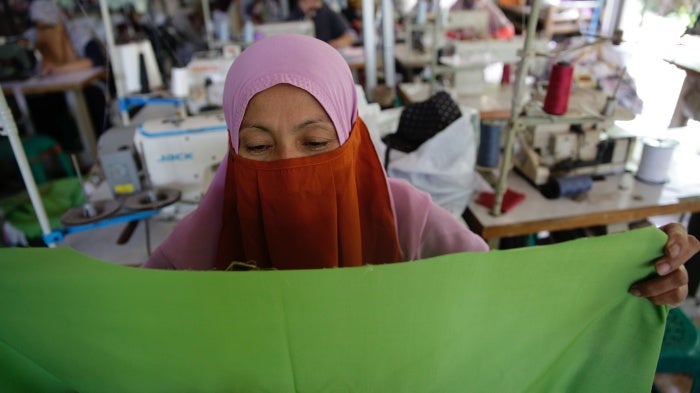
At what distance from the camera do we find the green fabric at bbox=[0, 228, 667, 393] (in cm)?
70

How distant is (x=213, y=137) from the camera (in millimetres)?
2123

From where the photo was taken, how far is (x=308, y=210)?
1157mm

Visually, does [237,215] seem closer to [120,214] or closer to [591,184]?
[120,214]

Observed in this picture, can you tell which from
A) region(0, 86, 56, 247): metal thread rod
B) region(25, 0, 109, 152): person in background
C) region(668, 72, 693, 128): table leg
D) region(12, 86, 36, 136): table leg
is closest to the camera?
region(0, 86, 56, 247): metal thread rod

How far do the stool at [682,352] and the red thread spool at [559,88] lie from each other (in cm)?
112

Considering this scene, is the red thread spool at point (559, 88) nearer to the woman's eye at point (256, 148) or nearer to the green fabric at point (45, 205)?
the woman's eye at point (256, 148)

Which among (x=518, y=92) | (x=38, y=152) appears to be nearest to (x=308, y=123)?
(x=518, y=92)

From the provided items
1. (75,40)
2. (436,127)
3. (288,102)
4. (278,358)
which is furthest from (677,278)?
(75,40)

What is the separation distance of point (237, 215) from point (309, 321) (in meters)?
0.59

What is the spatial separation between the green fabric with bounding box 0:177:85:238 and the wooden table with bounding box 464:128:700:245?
9.00ft

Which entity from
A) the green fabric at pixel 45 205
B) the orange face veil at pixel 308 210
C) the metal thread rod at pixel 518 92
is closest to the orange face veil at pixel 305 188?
the orange face veil at pixel 308 210

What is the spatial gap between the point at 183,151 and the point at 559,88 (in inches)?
69.8

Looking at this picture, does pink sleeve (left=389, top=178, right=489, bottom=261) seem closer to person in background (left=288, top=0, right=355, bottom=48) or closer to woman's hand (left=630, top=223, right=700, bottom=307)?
woman's hand (left=630, top=223, right=700, bottom=307)

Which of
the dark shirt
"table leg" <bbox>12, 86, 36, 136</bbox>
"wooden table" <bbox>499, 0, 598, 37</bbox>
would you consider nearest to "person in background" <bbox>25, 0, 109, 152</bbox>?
"table leg" <bbox>12, 86, 36, 136</bbox>
